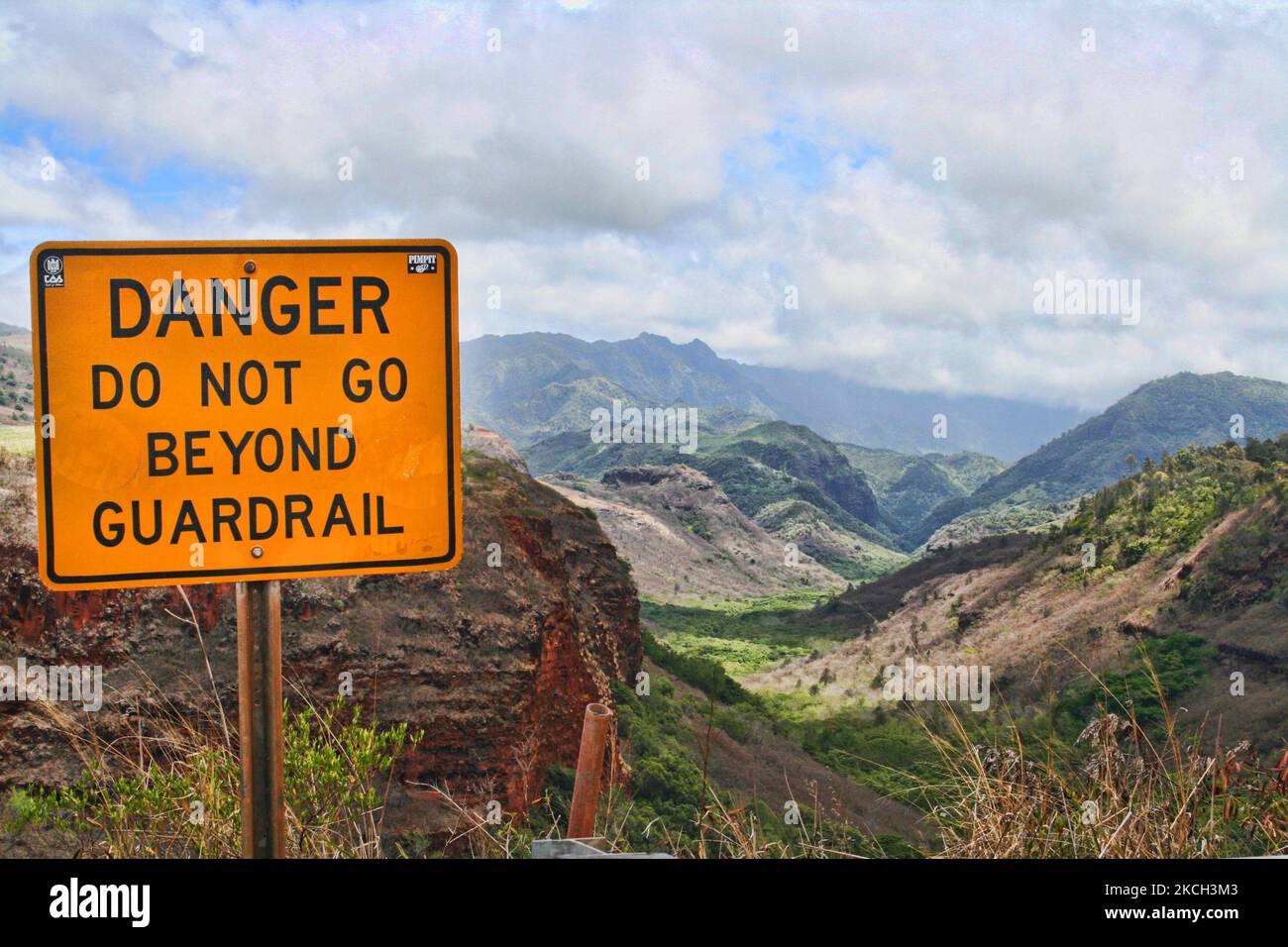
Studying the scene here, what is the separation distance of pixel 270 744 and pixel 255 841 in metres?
0.21

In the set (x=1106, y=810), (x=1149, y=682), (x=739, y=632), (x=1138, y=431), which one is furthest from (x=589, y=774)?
(x=1138, y=431)

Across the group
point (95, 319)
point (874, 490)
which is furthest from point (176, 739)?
point (874, 490)

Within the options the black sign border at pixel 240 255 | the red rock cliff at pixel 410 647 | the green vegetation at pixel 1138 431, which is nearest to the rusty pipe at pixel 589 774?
the black sign border at pixel 240 255

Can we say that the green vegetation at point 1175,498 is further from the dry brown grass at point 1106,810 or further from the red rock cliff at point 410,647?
the dry brown grass at point 1106,810

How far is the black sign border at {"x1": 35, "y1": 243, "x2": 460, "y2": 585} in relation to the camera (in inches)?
82.3

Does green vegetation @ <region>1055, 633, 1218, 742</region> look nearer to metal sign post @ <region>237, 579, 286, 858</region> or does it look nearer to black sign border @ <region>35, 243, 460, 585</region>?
black sign border @ <region>35, 243, 460, 585</region>

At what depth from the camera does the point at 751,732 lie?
24.2 meters

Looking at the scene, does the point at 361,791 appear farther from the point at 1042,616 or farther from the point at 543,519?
the point at 1042,616

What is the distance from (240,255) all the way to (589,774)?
64.2 inches

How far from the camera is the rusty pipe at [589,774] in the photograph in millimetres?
2688

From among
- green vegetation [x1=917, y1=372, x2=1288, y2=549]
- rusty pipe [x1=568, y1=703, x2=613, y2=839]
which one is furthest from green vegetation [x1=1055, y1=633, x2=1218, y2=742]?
green vegetation [x1=917, y1=372, x2=1288, y2=549]

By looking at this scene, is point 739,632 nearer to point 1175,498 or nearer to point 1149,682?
point 1175,498

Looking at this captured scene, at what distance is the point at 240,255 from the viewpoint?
7.11 feet
